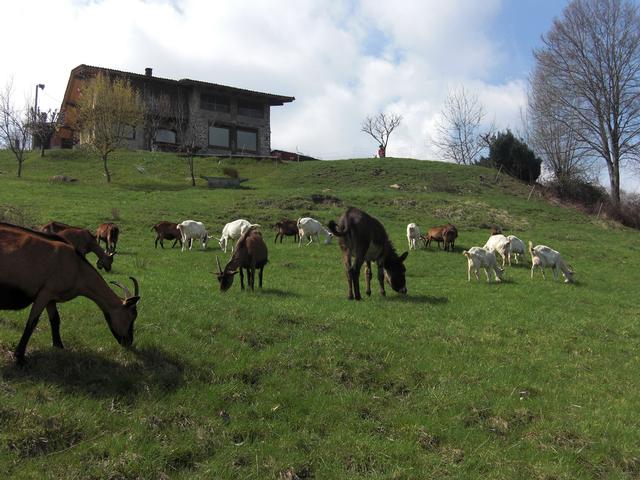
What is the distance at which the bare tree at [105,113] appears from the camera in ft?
143

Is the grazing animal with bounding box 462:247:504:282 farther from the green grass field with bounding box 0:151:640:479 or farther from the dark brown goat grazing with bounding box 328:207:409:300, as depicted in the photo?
the dark brown goat grazing with bounding box 328:207:409:300

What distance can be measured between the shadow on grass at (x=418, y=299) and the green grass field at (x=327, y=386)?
136 mm

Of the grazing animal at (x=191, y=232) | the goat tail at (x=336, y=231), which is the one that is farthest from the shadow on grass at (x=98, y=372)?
the grazing animal at (x=191, y=232)

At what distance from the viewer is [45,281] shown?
623cm

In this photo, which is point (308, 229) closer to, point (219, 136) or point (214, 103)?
point (219, 136)

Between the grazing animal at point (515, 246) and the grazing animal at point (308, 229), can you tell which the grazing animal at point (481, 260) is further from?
the grazing animal at point (308, 229)

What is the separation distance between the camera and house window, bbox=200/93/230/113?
205 ft

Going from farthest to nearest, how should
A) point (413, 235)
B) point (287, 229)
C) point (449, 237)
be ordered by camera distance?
1. point (287, 229)
2. point (413, 235)
3. point (449, 237)

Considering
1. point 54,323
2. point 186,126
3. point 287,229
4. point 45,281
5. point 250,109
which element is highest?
point 250,109

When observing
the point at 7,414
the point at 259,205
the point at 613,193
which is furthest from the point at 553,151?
the point at 7,414

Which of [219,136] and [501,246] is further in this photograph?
[219,136]

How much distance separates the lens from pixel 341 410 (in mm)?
6477

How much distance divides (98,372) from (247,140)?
200 feet

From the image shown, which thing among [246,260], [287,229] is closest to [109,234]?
[287,229]
